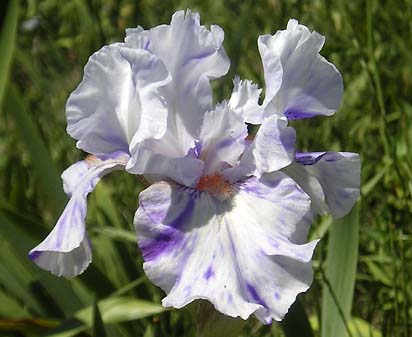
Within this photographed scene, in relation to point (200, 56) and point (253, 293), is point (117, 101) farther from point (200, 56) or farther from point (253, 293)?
point (253, 293)

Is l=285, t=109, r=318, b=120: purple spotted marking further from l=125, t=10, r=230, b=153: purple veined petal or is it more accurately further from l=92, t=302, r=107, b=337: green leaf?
l=92, t=302, r=107, b=337: green leaf

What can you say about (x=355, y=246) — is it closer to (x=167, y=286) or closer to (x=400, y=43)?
(x=167, y=286)

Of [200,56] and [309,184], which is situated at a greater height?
[200,56]

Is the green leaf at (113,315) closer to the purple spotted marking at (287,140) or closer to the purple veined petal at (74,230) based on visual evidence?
the purple veined petal at (74,230)

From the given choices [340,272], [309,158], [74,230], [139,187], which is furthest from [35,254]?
[139,187]

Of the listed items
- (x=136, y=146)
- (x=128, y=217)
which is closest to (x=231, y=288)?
(x=136, y=146)

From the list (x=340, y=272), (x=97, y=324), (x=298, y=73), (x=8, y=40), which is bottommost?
(x=340, y=272)
